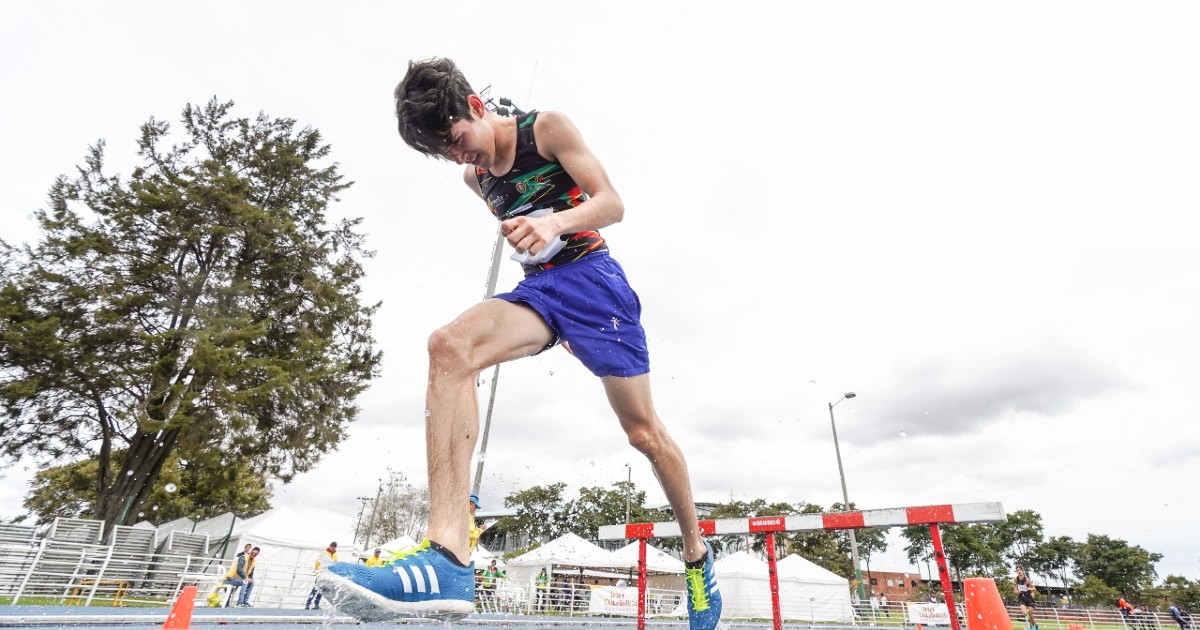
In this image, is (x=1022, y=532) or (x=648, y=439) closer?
(x=648, y=439)

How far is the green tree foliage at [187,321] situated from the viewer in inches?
561

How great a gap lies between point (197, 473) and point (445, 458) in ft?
62.8

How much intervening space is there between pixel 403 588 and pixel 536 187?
1.52 m

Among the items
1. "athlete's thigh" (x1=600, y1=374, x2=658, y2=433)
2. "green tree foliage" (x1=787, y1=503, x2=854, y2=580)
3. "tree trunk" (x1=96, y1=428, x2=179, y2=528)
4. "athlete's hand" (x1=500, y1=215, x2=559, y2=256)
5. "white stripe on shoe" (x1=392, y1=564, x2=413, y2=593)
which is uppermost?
"green tree foliage" (x1=787, y1=503, x2=854, y2=580)

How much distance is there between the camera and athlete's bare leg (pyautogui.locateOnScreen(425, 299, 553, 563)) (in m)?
1.66

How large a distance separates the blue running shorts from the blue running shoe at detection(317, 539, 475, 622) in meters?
0.93

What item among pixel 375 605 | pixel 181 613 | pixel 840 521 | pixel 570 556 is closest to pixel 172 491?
pixel 570 556

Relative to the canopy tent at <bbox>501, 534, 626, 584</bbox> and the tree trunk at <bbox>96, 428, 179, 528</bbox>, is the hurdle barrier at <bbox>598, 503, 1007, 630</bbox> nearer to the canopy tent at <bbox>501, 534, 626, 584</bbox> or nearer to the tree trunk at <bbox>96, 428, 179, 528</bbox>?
the canopy tent at <bbox>501, 534, 626, 584</bbox>

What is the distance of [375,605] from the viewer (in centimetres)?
145

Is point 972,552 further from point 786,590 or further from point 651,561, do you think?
point 651,561

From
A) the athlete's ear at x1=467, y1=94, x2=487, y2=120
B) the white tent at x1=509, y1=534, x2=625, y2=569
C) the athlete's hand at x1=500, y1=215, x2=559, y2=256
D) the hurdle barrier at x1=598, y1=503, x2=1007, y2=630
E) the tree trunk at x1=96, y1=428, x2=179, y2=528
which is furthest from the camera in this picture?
the white tent at x1=509, y1=534, x2=625, y2=569

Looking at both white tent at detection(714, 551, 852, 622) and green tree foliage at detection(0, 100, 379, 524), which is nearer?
green tree foliage at detection(0, 100, 379, 524)

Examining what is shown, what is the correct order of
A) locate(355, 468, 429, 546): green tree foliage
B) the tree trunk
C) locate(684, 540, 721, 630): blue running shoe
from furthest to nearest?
locate(355, 468, 429, 546): green tree foliage < the tree trunk < locate(684, 540, 721, 630): blue running shoe

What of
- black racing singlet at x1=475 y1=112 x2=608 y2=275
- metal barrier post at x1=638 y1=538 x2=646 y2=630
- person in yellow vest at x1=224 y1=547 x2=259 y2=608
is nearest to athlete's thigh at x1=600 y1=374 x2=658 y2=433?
black racing singlet at x1=475 y1=112 x2=608 y2=275
